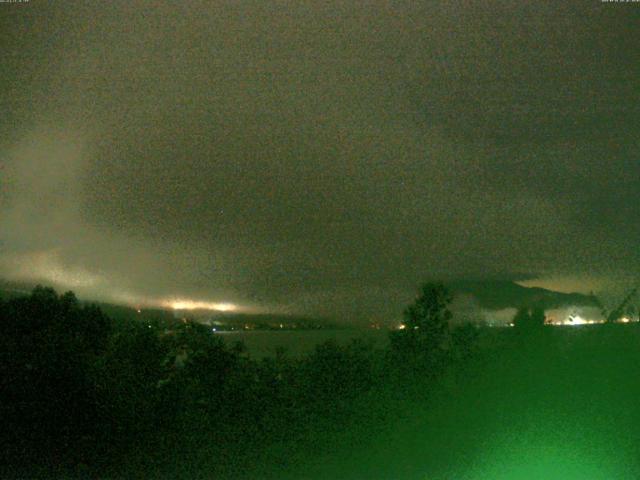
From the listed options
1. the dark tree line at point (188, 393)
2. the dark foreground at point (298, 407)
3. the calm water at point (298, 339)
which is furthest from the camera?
the calm water at point (298, 339)

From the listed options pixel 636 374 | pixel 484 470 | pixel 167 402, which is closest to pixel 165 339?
pixel 167 402

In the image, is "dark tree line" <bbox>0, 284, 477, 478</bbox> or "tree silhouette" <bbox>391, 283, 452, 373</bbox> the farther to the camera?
"tree silhouette" <bbox>391, 283, 452, 373</bbox>

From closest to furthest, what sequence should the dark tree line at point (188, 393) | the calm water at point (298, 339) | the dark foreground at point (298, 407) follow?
1. the dark foreground at point (298, 407)
2. the dark tree line at point (188, 393)
3. the calm water at point (298, 339)

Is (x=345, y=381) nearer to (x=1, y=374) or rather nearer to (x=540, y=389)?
(x=540, y=389)

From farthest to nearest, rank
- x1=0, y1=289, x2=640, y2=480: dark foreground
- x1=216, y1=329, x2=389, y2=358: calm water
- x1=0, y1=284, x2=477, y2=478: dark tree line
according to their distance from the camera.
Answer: x1=216, y1=329, x2=389, y2=358: calm water
x1=0, y1=284, x2=477, y2=478: dark tree line
x1=0, y1=289, x2=640, y2=480: dark foreground

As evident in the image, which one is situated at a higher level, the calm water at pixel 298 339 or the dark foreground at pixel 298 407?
the calm water at pixel 298 339
